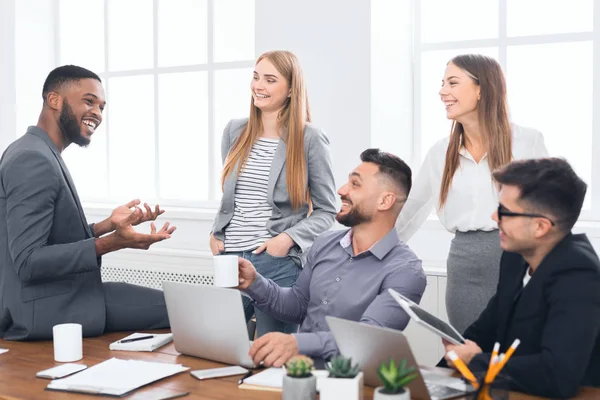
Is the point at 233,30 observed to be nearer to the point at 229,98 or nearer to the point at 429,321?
the point at 229,98

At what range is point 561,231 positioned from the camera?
2.14 metres

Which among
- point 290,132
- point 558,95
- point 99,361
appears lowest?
point 99,361

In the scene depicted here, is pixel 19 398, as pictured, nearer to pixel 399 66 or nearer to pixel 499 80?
pixel 499 80

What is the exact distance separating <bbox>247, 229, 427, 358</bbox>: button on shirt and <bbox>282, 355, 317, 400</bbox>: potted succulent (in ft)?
1.78

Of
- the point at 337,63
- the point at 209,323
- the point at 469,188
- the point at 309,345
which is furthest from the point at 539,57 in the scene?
the point at 209,323

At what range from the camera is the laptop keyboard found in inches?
75.5

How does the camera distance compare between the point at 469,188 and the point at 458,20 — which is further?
the point at 458,20

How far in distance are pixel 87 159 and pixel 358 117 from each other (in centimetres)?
252

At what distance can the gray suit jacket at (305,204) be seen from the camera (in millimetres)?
3254

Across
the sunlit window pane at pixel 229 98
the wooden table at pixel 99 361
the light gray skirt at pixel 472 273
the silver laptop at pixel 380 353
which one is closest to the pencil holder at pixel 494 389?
the silver laptop at pixel 380 353

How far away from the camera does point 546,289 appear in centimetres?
209

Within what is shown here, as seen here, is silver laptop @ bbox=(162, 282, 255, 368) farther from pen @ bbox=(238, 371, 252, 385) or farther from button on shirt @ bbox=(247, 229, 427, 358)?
button on shirt @ bbox=(247, 229, 427, 358)

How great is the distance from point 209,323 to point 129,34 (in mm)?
3540

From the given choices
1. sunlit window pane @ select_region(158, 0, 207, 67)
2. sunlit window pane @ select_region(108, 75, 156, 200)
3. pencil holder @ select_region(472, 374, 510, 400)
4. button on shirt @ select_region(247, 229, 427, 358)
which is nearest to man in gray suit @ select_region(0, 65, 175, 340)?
button on shirt @ select_region(247, 229, 427, 358)
